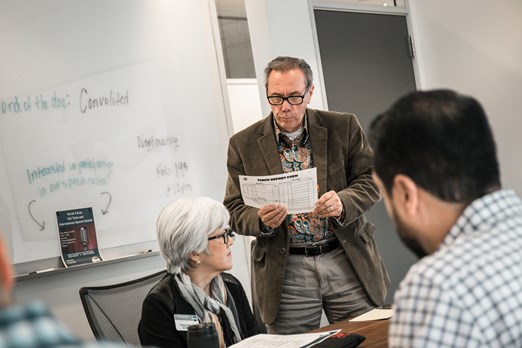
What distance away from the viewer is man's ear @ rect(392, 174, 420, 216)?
51.5 inches

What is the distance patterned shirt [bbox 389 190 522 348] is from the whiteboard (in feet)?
9.98

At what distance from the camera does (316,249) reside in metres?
3.04

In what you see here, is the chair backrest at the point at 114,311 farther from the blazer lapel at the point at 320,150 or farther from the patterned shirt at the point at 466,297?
the patterned shirt at the point at 466,297

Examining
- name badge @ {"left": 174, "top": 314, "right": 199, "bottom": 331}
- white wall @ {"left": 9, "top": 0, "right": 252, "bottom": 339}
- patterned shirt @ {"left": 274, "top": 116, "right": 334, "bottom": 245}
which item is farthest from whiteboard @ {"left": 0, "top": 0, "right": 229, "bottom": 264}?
name badge @ {"left": 174, "top": 314, "right": 199, "bottom": 331}

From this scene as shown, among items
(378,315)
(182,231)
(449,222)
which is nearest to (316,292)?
(378,315)

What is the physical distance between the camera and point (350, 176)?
3219 millimetres

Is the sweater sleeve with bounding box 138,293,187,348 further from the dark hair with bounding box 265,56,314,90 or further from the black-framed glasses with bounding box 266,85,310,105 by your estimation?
the dark hair with bounding box 265,56,314,90

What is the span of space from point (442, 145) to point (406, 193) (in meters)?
0.11

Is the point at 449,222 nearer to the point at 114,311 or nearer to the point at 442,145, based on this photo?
the point at 442,145

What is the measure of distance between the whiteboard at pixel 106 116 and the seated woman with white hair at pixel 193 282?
146cm

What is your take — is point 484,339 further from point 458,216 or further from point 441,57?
point 441,57

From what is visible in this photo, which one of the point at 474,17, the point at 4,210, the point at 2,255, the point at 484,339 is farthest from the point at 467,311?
the point at 474,17

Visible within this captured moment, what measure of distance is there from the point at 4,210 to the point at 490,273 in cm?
313

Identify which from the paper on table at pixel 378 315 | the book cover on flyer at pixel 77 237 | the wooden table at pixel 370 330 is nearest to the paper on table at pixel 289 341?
the wooden table at pixel 370 330
